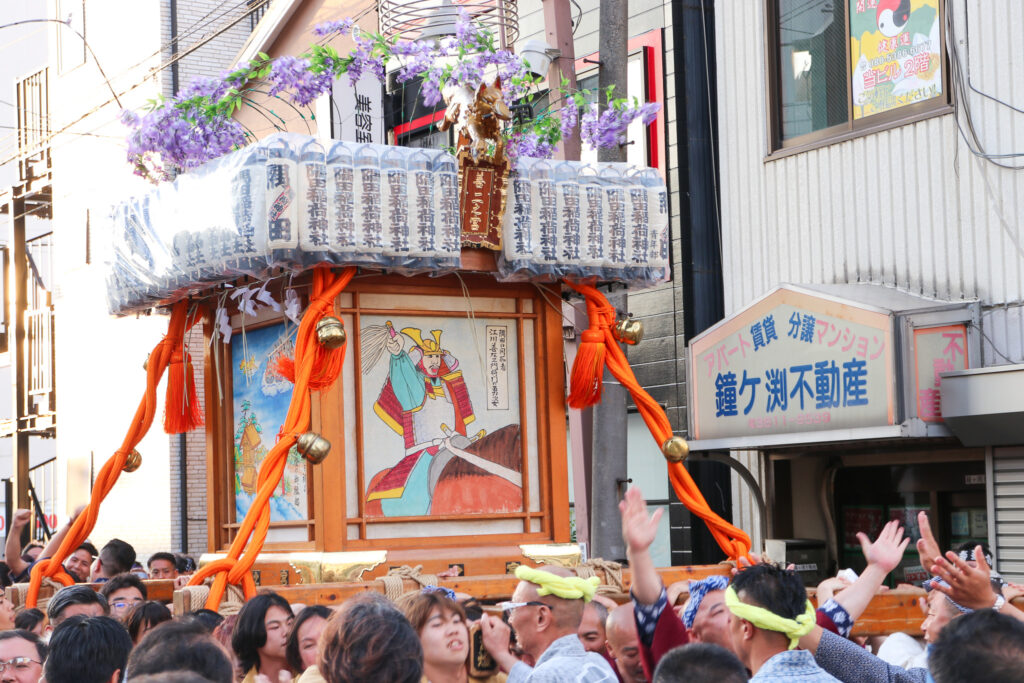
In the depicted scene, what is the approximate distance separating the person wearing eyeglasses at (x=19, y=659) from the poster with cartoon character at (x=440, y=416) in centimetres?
385

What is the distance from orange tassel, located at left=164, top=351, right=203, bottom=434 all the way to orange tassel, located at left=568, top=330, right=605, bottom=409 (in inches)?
103

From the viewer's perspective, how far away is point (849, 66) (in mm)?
13273

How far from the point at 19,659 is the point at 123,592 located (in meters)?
3.19

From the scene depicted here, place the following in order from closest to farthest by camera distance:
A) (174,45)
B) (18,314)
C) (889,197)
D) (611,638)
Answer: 1. (611,638)
2. (889,197)
3. (174,45)
4. (18,314)

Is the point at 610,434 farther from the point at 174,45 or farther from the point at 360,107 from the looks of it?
the point at 174,45

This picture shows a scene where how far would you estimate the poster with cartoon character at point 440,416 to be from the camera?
30.1 feet

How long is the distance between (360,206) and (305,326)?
79 centimetres

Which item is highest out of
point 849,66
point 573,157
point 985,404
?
point 849,66

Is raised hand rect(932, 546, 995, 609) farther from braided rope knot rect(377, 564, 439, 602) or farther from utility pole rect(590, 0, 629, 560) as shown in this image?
utility pole rect(590, 0, 629, 560)

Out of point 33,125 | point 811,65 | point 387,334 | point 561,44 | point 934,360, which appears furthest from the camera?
point 33,125

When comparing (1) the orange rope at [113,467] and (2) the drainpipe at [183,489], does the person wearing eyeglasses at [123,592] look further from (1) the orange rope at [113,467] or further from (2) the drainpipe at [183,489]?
(2) the drainpipe at [183,489]

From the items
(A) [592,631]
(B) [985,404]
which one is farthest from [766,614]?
(B) [985,404]

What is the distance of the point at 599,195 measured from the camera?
9.39 m

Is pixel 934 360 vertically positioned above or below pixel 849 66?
below
